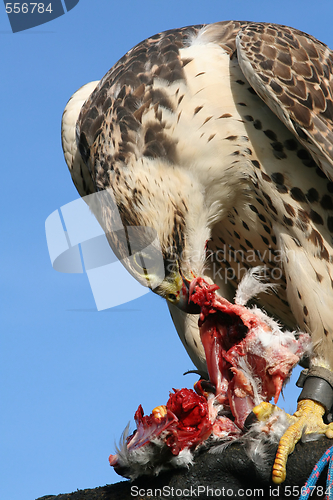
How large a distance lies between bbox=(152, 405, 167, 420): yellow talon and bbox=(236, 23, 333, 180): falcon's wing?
146 cm

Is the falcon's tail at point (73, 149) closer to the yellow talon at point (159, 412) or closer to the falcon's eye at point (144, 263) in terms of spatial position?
the falcon's eye at point (144, 263)

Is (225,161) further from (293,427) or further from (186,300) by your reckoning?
(293,427)

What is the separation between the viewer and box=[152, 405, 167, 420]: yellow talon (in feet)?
6.97

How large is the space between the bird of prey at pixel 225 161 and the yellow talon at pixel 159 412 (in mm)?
711

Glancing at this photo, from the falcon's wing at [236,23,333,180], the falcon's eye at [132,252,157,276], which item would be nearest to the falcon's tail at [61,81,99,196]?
the falcon's eye at [132,252,157,276]

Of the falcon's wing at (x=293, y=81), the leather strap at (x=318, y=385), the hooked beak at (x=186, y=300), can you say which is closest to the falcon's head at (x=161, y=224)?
the hooked beak at (x=186, y=300)

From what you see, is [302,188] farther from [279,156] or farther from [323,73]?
[323,73]

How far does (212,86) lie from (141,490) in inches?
77.4

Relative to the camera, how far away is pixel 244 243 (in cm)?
340

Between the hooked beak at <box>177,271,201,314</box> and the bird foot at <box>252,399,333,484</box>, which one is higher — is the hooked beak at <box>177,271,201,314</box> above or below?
above

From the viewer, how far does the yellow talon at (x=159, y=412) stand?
2125 mm

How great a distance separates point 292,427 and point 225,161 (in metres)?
1.39

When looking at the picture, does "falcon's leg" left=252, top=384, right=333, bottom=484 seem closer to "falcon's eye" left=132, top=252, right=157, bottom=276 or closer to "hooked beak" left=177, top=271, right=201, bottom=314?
"hooked beak" left=177, top=271, right=201, bottom=314

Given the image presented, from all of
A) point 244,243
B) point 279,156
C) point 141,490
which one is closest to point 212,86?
point 279,156
